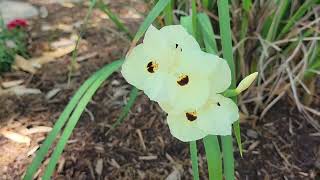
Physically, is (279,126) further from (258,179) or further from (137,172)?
(137,172)

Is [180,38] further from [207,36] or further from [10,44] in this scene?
[10,44]

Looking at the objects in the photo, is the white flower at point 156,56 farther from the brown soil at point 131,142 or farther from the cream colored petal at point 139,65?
A: the brown soil at point 131,142

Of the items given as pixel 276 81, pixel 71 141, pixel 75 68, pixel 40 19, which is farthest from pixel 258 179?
pixel 40 19

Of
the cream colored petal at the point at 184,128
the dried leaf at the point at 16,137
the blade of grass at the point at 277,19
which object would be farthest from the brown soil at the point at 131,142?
the cream colored petal at the point at 184,128

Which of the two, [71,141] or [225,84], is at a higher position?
[225,84]

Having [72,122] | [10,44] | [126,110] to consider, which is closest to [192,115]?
[72,122]

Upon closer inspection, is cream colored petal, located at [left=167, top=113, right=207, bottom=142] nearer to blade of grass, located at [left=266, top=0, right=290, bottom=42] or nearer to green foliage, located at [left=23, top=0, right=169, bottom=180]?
green foliage, located at [left=23, top=0, right=169, bottom=180]
